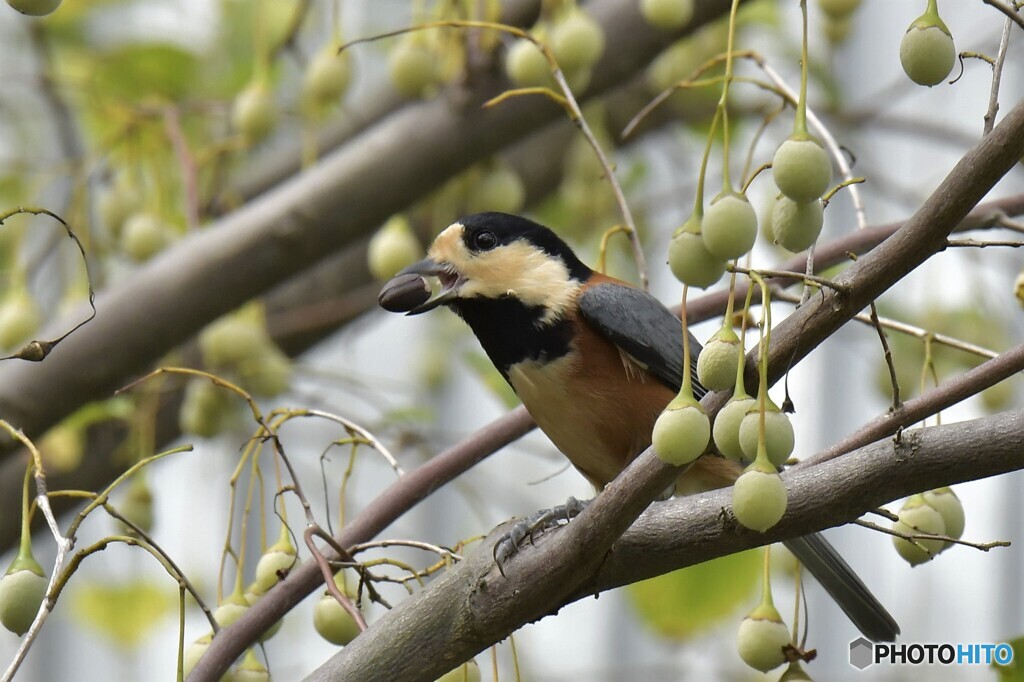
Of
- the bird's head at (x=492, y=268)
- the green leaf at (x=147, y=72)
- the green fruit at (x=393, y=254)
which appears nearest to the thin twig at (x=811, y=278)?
the bird's head at (x=492, y=268)

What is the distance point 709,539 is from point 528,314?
77 centimetres

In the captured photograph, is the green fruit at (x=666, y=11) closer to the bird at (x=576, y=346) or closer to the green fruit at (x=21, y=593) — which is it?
the bird at (x=576, y=346)

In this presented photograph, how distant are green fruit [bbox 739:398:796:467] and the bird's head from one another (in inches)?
35.0

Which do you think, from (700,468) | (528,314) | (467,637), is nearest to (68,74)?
(528,314)

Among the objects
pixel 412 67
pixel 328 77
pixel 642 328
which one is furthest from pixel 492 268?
pixel 328 77

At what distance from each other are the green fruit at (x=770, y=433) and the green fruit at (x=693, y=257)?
0.13 meters

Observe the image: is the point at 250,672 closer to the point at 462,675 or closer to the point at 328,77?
the point at 462,675

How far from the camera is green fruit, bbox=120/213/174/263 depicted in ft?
7.54

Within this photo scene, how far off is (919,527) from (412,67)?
44.9 inches

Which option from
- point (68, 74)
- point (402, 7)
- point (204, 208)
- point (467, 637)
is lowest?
point (467, 637)

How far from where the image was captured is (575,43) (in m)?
1.94

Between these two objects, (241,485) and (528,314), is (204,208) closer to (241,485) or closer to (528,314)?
(528,314)

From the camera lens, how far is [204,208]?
8.52 feet

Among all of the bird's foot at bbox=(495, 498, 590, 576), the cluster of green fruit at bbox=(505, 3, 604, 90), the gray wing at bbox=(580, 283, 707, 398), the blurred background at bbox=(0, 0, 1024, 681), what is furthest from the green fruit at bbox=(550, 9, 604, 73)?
the bird's foot at bbox=(495, 498, 590, 576)
